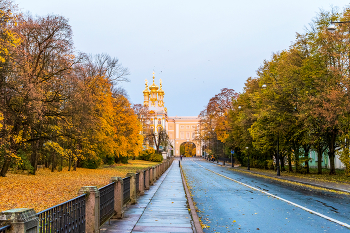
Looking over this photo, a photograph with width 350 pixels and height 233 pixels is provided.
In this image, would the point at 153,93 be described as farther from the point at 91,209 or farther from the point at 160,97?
the point at 91,209

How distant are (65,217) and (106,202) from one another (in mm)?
3043

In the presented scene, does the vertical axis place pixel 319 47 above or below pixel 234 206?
above

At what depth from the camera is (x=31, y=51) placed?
23.6 m

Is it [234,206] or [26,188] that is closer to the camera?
[234,206]

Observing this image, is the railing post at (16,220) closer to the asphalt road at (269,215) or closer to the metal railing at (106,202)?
the metal railing at (106,202)

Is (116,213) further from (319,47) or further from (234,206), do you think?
(319,47)

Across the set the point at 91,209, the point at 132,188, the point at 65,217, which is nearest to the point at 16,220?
the point at 65,217

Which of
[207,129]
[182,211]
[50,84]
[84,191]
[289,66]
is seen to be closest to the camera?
[84,191]

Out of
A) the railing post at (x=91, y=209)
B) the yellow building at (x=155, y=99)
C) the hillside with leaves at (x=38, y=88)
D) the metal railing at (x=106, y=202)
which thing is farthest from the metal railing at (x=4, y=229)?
the yellow building at (x=155, y=99)

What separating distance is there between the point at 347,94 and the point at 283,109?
8234mm

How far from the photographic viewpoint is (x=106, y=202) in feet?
26.8

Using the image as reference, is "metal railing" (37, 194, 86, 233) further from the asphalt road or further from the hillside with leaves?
the hillside with leaves

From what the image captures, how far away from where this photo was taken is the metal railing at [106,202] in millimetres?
7613

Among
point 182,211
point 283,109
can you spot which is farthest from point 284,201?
point 283,109
